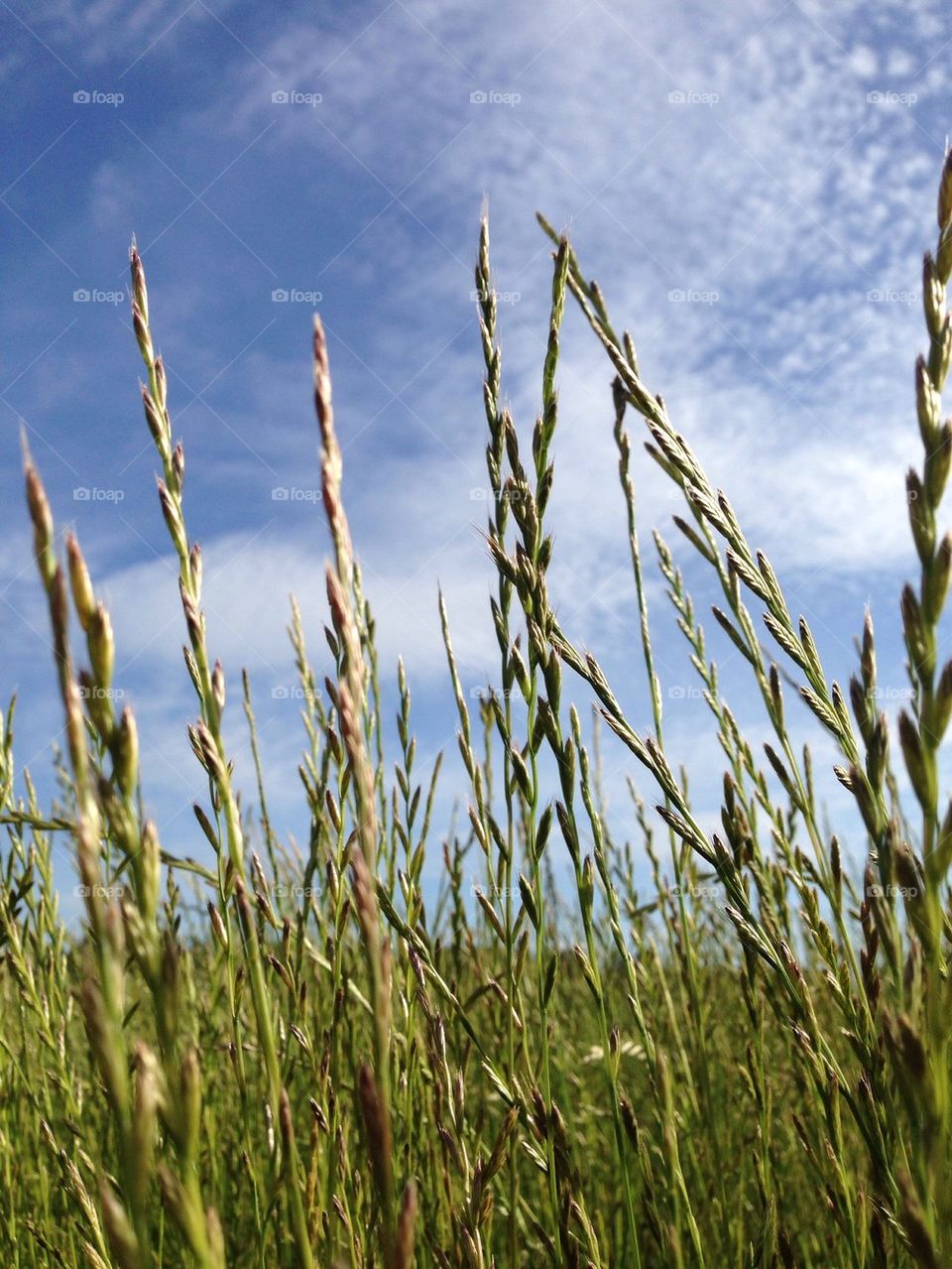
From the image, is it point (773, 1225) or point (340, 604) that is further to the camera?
point (773, 1225)

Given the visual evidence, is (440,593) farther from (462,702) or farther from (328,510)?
(328,510)

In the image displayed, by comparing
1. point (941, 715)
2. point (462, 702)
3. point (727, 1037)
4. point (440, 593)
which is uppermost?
point (440, 593)

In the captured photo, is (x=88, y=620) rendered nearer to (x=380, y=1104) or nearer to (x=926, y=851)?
(x=380, y=1104)

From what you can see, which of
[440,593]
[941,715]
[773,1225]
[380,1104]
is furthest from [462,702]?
[380,1104]

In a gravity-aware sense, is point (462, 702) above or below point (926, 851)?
above

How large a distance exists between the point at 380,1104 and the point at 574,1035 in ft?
11.7

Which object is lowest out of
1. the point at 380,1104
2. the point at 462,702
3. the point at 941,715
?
the point at 380,1104

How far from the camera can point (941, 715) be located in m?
0.72

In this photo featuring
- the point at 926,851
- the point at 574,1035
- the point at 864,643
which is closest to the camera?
the point at 926,851

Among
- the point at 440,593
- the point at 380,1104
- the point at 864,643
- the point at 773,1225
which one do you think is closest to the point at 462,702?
the point at 440,593

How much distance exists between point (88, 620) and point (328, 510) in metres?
0.16

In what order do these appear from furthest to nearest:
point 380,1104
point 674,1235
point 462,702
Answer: point 462,702 < point 674,1235 < point 380,1104

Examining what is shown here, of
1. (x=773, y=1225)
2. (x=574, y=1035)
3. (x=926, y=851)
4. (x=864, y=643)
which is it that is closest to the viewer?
(x=926, y=851)

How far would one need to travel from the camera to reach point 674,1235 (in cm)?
115
